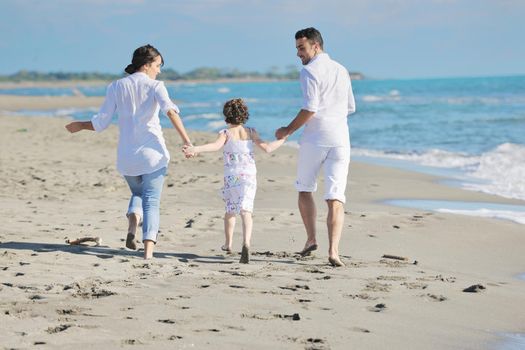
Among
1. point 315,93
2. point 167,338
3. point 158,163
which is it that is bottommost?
point 167,338

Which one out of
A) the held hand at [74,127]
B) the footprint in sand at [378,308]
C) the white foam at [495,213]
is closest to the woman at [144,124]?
the held hand at [74,127]

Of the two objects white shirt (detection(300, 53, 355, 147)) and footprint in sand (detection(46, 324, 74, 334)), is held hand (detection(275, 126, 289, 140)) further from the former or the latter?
footprint in sand (detection(46, 324, 74, 334))

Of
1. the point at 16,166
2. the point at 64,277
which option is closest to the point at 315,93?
the point at 64,277

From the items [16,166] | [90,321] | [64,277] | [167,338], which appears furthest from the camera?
[16,166]

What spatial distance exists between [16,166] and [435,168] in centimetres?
768

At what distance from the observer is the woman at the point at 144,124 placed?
21.1 feet

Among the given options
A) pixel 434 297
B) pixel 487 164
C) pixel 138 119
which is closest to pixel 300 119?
pixel 138 119

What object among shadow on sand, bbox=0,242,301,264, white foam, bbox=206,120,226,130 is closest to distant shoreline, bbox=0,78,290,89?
white foam, bbox=206,120,226,130

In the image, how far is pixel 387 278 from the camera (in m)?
6.00

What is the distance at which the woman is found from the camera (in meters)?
6.44

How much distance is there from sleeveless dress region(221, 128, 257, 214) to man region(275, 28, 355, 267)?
34 centimetres

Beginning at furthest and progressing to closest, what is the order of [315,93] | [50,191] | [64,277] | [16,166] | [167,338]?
[16,166], [50,191], [315,93], [64,277], [167,338]

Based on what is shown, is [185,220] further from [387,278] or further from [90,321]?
[90,321]

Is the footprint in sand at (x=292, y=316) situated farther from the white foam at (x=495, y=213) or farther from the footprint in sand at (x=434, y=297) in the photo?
the white foam at (x=495, y=213)
